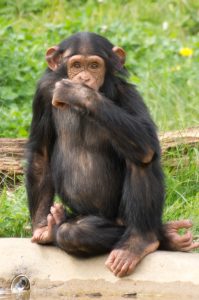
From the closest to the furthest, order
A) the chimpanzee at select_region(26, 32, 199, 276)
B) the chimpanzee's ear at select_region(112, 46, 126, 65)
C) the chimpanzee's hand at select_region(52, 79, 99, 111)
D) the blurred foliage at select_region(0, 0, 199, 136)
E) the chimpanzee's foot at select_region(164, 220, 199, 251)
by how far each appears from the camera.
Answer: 1. the chimpanzee's hand at select_region(52, 79, 99, 111)
2. the chimpanzee at select_region(26, 32, 199, 276)
3. the chimpanzee's foot at select_region(164, 220, 199, 251)
4. the chimpanzee's ear at select_region(112, 46, 126, 65)
5. the blurred foliage at select_region(0, 0, 199, 136)

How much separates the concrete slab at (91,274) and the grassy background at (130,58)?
959mm

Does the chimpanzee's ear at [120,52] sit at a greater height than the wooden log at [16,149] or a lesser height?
greater

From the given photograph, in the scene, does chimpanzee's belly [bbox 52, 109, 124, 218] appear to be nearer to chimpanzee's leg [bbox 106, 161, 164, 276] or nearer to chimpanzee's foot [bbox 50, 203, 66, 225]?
chimpanzee's foot [bbox 50, 203, 66, 225]

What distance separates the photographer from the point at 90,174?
21.2ft

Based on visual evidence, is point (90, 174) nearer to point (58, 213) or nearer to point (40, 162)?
point (58, 213)

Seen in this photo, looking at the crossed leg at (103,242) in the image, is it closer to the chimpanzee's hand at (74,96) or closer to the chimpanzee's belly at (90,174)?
the chimpanzee's belly at (90,174)

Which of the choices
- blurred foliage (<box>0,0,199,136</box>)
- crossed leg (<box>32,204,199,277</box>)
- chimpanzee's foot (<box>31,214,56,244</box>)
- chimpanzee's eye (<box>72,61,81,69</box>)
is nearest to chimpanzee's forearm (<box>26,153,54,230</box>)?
chimpanzee's foot (<box>31,214,56,244</box>)

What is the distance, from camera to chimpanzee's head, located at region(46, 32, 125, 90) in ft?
21.2

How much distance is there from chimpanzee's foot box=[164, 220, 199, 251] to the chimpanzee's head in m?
1.08

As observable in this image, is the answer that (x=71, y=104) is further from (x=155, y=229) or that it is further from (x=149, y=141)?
(x=155, y=229)

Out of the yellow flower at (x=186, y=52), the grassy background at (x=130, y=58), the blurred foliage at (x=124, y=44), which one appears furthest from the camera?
the yellow flower at (x=186, y=52)

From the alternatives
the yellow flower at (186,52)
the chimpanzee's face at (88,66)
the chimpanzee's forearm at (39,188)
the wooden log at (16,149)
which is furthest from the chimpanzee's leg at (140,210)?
the yellow flower at (186,52)

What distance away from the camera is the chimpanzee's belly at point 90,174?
6.47m

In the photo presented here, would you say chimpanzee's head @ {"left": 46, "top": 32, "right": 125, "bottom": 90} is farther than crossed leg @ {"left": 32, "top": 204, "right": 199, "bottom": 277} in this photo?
Yes
